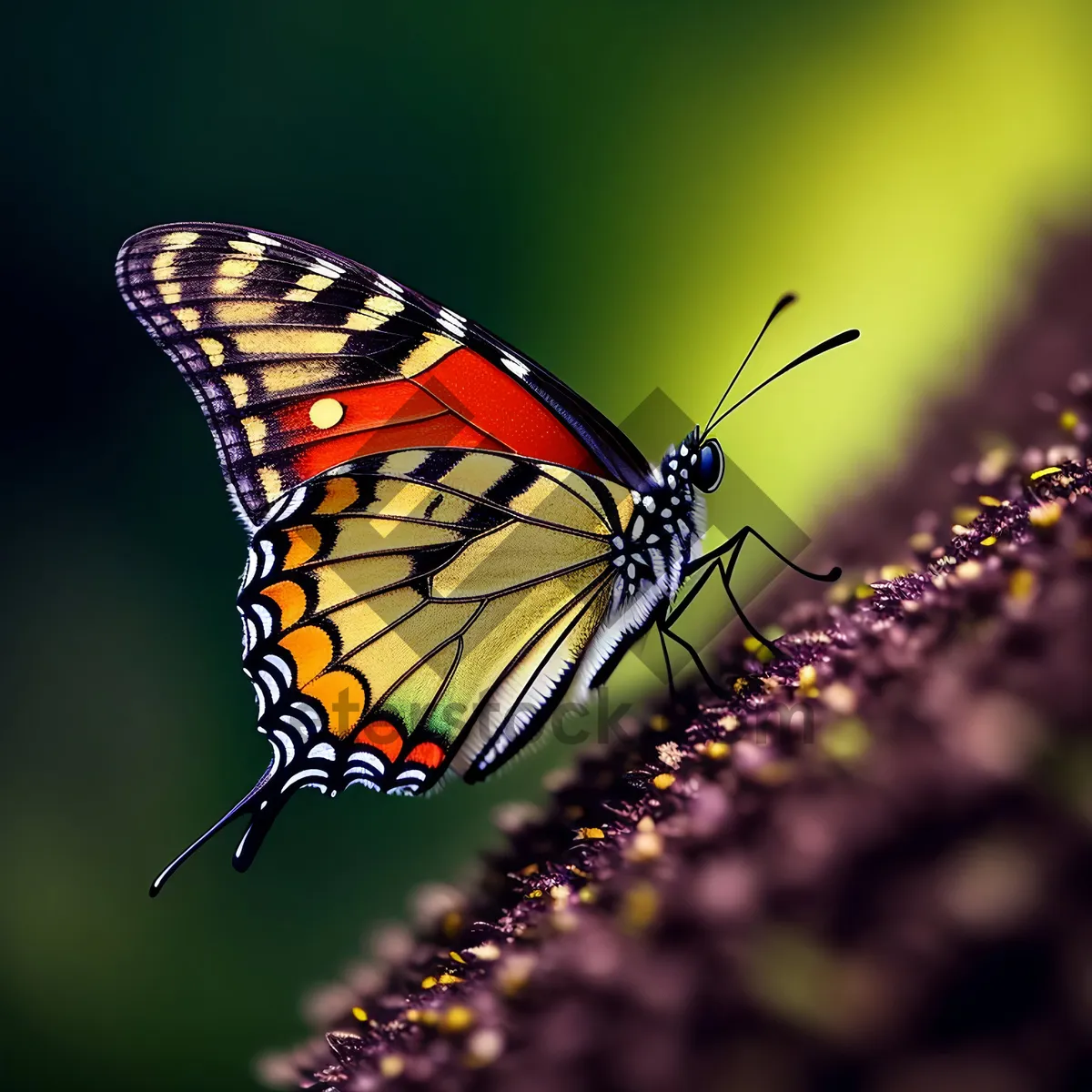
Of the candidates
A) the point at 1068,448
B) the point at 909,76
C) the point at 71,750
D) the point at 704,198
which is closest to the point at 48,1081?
the point at 71,750

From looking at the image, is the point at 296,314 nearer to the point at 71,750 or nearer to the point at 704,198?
the point at 71,750

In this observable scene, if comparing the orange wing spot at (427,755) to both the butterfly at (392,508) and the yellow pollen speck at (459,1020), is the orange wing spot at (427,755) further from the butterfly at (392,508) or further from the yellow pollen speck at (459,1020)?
the yellow pollen speck at (459,1020)

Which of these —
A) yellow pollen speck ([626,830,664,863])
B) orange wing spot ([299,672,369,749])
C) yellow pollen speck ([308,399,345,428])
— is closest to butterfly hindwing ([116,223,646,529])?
yellow pollen speck ([308,399,345,428])

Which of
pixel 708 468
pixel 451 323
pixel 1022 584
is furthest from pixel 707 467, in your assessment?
pixel 1022 584

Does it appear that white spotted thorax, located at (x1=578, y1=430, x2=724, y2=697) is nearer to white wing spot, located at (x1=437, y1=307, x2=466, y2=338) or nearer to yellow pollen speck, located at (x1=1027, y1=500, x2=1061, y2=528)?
white wing spot, located at (x1=437, y1=307, x2=466, y2=338)

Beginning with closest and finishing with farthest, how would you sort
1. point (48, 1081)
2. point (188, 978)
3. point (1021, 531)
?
point (1021, 531)
point (48, 1081)
point (188, 978)

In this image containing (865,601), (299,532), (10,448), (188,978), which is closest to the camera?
(865,601)

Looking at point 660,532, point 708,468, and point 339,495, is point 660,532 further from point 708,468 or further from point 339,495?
point 339,495

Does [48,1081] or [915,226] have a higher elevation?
[915,226]
